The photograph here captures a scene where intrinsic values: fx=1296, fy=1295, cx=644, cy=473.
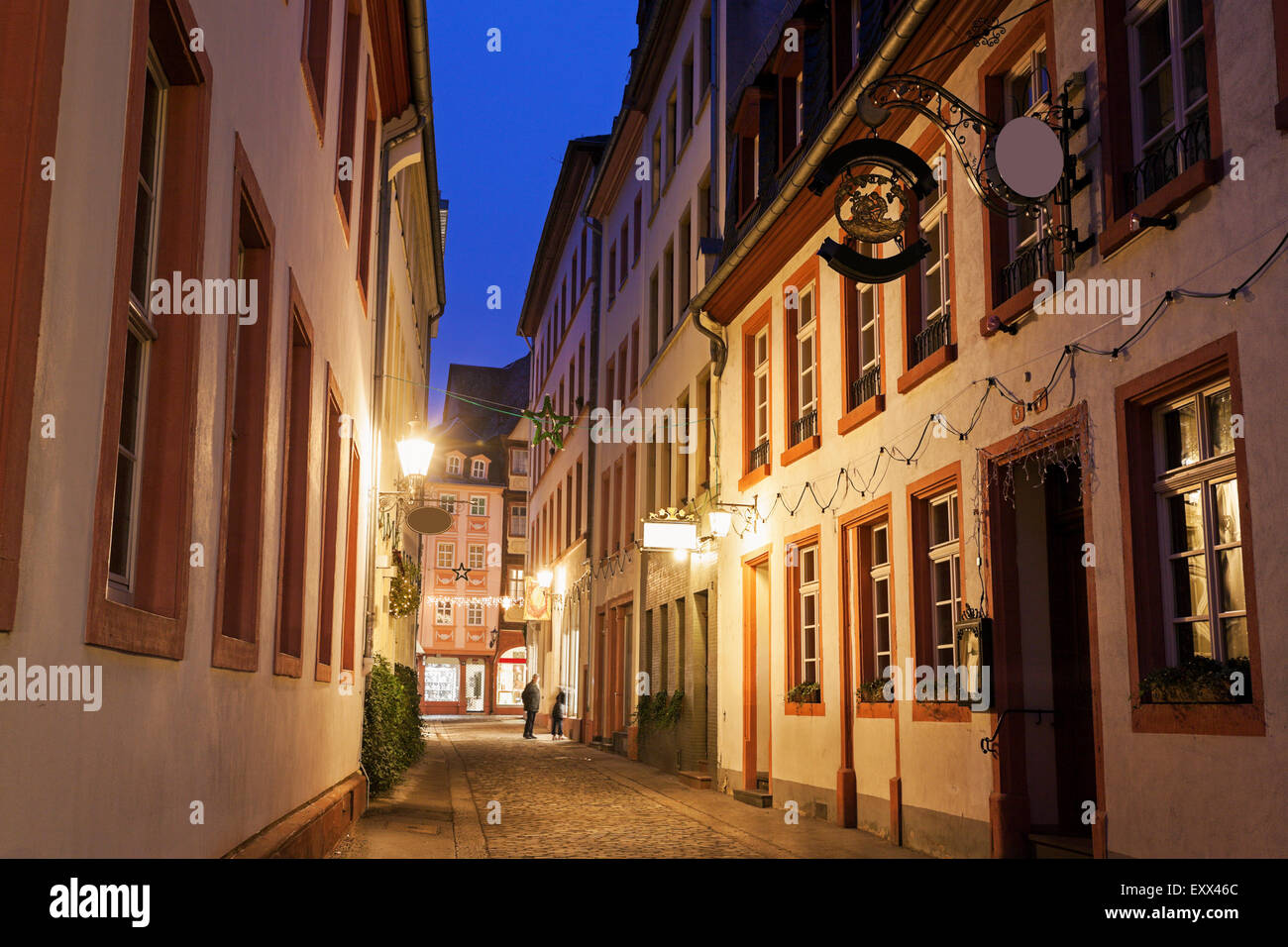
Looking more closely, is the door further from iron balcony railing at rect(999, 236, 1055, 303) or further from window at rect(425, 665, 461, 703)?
iron balcony railing at rect(999, 236, 1055, 303)

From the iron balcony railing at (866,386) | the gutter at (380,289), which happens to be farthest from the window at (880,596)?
the gutter at (380,289)

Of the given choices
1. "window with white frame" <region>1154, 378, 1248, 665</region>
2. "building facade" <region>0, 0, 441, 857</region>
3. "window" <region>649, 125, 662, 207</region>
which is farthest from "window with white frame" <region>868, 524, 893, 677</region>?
"window" <region>649, 125, 662, 207</region>

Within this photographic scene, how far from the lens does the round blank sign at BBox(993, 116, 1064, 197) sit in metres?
8.33

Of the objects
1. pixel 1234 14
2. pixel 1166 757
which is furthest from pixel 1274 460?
pixel 1234 14

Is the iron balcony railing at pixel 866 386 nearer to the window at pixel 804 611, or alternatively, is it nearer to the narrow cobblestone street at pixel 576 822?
the window at pixel 804 611

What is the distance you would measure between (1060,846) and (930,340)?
14.9 feet

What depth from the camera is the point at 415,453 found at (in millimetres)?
17172

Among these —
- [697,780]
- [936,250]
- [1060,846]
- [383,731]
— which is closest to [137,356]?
[1060,846]

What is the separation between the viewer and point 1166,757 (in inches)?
288

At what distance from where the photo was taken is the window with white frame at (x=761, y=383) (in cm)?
1664

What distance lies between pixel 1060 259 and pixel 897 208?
3735 millimetres

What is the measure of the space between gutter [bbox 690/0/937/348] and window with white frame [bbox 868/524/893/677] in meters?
3.63

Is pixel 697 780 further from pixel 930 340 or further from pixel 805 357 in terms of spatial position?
pixel 930 340
